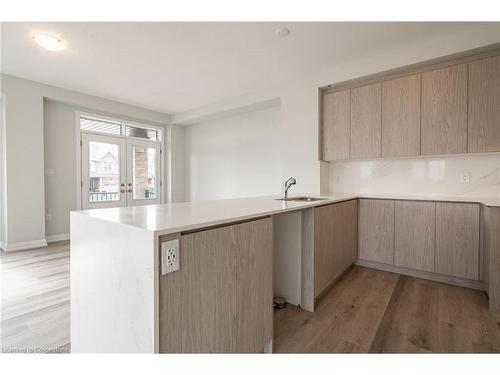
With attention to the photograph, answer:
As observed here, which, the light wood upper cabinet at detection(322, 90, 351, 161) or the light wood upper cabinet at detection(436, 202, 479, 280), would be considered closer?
the light wood upper cabinet at detection(436, 202, 479, 280)

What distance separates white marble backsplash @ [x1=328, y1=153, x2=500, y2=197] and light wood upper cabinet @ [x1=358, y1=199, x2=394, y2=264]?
22.7 inches

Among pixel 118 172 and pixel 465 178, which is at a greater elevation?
pixel 118 172

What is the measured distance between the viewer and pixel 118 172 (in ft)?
16.9

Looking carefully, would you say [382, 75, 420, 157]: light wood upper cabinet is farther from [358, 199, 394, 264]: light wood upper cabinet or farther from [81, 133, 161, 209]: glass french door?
[81, 133, 161, 209]: glass french door

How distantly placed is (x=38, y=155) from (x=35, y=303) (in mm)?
2810

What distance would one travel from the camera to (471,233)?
2383mm

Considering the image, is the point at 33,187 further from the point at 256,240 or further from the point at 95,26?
the point at 256,240

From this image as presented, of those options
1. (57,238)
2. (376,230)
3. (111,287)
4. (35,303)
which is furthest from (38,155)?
(376,230)

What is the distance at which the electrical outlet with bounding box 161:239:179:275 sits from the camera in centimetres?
91

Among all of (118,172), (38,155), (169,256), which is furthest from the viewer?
(118,172)

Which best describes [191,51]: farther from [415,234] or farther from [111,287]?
[415,234]

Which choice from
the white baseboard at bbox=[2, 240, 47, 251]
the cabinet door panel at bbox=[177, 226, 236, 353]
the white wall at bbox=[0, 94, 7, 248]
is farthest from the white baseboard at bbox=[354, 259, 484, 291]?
the white wall at bbox=[0, 94, 7, 248]

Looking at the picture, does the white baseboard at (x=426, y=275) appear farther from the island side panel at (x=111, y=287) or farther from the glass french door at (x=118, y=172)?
the glass french door at (x=118, y=172)
